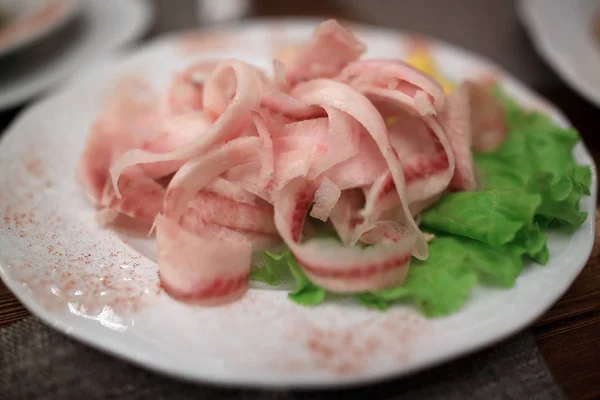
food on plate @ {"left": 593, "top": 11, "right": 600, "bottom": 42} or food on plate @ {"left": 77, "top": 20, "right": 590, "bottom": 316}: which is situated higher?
food on plate @ {"left": 77, "top": 20, "right": 590, "bottom": 316}

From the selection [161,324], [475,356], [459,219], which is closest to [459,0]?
[459,219]

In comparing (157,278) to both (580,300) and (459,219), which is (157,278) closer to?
(459,219)

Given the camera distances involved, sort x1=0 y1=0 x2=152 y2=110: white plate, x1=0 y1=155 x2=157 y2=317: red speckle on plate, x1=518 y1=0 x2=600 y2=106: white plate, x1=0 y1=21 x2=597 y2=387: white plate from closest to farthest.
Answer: x1=0 y1=21 x2=597 y2=387: white plate → x1=0 y1=155 x2=157 y2=317: red speckle on plate → x1=518 y1=0 x2=600 y2=106: white plate → x1=0 y1=0 x2=152 y2=110: white plate

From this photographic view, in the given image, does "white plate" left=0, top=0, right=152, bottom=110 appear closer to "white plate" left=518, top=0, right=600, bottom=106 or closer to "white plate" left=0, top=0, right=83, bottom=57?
"white plate" left=0, top=0, right=83, bottom=57

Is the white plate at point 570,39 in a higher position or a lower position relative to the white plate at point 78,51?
higher

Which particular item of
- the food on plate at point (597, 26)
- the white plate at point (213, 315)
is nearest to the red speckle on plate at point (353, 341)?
the white plate at point (213, 315)

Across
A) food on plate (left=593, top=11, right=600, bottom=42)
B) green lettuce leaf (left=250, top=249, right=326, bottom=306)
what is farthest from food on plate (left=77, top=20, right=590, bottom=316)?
food on plate (left=593, top=11, right=600, bottom=42)

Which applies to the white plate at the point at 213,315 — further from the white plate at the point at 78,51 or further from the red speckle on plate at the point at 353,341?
the white plate at the point at 78,51
